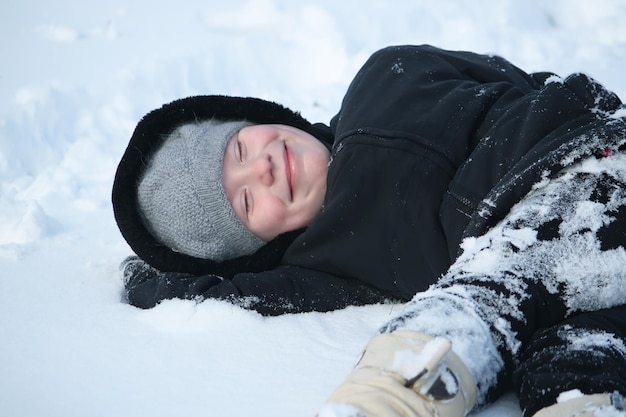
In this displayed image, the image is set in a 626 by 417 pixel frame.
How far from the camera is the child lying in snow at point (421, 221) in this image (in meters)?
0.98

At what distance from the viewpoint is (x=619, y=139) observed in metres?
1.25

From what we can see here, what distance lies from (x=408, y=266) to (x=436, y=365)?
63cm

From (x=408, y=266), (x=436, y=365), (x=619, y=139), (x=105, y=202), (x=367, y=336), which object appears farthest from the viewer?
(x=105, y=202)

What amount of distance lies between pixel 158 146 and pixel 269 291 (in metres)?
0.59

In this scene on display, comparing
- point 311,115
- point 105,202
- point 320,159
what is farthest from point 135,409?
point 311,115

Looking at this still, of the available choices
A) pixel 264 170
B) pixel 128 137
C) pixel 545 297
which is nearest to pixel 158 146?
pixel 264 170

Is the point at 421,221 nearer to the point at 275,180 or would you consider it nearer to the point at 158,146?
the point at 275,180

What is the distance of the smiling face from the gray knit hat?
0.03 metres

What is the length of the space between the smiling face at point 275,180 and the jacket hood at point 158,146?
6 cm

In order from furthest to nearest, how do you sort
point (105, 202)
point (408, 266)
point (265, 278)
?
point (105, 202)
point (265, 278)
point (408, 266)

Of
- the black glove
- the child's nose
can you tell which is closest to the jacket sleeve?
the black glove

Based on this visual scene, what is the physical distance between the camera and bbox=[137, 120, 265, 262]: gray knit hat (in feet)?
5.69

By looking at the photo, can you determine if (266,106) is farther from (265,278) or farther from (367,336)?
(367,336)

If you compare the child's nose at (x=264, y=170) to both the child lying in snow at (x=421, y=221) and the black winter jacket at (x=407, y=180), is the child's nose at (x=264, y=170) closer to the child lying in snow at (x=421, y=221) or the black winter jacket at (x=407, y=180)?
the child lying in snow at (x=421, y=221)
